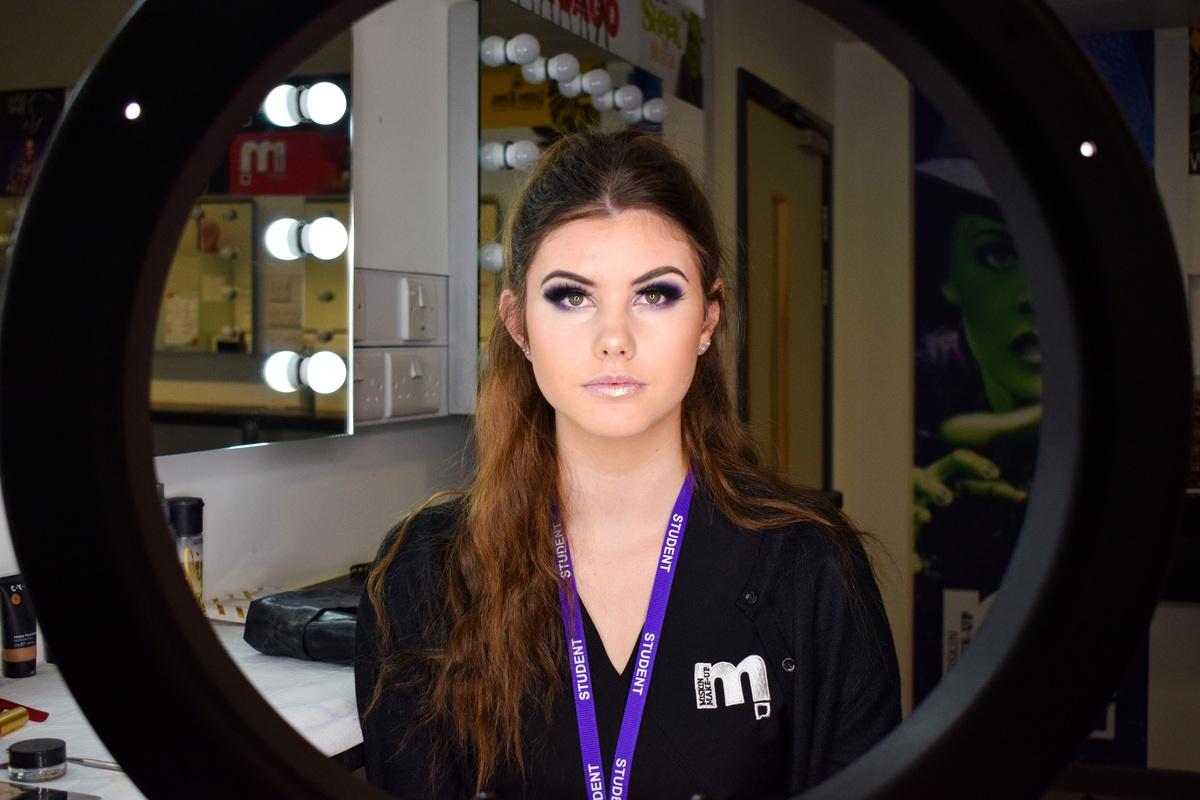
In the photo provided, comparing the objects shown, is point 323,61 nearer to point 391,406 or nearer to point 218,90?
point 391,406

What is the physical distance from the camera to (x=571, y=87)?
203 centimetres

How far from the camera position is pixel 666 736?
99 cm

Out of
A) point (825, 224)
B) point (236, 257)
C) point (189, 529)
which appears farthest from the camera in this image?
point (825, 224)

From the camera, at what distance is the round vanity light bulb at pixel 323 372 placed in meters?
1.68

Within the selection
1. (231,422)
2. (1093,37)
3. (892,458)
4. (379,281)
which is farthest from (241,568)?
(1093,37)

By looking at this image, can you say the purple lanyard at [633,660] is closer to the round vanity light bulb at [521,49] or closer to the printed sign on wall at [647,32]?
the round vanity light bulb at [521,49]

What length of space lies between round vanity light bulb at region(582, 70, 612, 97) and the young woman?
3.14 ft

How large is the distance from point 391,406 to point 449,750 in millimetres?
898

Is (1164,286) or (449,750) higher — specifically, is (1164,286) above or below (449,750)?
above

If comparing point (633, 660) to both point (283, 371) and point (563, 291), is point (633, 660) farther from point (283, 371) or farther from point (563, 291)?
point (283, 371)

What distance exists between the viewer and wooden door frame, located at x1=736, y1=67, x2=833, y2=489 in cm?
262

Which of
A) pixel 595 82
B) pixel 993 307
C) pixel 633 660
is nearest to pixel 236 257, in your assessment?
pixel 595 82

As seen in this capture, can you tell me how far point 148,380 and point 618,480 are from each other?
2.63 feet

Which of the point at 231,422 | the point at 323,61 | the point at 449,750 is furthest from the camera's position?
the point at 323,61
